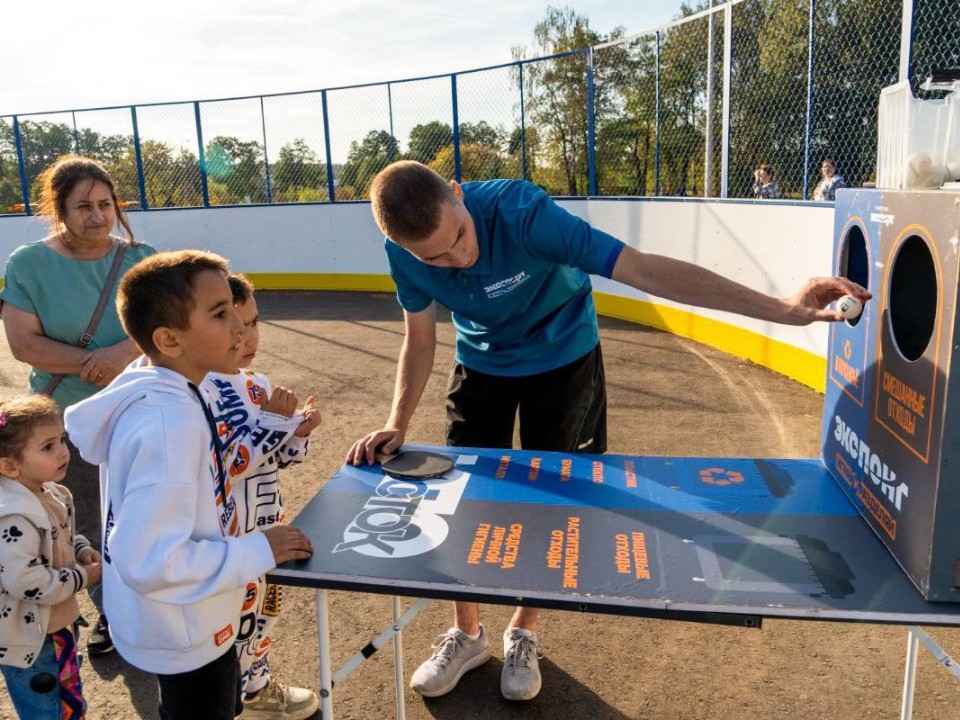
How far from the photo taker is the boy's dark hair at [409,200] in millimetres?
1951

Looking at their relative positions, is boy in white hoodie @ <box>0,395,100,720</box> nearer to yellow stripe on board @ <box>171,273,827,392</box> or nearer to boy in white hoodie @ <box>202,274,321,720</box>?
boy in white hoodie @ <box>202,274,321,720</box>

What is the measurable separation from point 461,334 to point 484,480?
74cm

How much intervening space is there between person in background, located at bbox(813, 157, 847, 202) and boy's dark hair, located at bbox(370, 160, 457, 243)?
481 centimetres

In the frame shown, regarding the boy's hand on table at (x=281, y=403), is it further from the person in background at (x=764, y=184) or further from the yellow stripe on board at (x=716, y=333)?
the person in background at (x=764, y=184)

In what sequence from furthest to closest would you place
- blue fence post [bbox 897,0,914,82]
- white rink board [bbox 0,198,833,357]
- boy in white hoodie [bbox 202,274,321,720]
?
white rink board [bbox 0,198,833,357]
blue fence post [bbox 897,0,914,82]
boy in white hoodie [bbox 202,274,321,720]

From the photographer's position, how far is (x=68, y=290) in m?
2.66

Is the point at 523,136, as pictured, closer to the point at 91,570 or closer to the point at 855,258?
the point at 855,258

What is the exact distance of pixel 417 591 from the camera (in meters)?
1.40

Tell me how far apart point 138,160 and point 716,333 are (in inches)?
405

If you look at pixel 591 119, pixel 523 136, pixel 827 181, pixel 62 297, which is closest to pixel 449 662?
pixel 62 297

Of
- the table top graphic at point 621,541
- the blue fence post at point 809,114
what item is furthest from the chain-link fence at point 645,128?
the table top graphic at point 621,541

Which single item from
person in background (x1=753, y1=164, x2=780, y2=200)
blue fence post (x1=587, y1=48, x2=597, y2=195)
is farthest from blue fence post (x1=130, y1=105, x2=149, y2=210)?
person in background (x1=753, y1=164, x2=780, y2=200)

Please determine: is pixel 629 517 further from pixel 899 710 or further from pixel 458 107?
pixel 458 107

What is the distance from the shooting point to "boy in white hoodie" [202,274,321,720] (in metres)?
2.06
